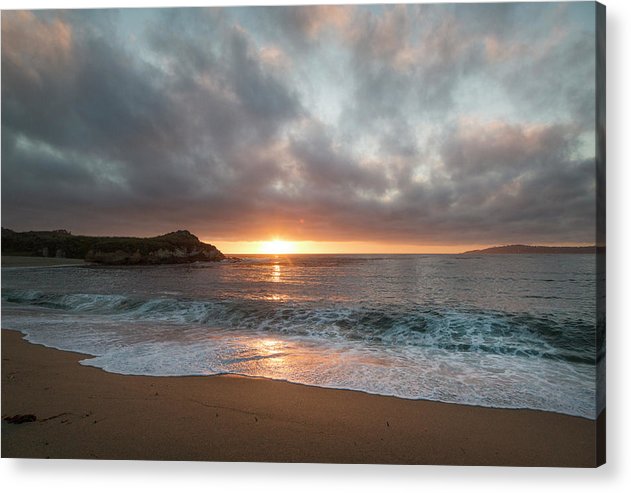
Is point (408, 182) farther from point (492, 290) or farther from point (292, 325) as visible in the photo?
point (492, 290)

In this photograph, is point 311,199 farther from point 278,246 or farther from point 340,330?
point 340,330

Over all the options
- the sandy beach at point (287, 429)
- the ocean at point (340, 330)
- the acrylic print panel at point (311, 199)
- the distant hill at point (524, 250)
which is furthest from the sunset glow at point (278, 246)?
the distant hill at point (524, 250)

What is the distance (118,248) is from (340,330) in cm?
392

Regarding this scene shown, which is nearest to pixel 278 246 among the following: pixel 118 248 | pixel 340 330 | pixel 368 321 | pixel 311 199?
pixel 311 199

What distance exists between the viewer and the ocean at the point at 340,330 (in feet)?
8.91

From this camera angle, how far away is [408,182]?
3.61 meters

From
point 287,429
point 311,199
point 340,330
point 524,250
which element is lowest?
point 287,429

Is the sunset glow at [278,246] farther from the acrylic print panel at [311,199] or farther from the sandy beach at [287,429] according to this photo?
the sandy beach at [287,429]

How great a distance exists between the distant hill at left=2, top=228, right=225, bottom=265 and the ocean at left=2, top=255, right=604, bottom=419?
13.0 inches

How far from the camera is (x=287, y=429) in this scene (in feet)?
7.18

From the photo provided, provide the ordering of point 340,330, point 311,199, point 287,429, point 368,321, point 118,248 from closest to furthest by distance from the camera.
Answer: point 287,429 < point 311,199 < point 340,330 < point 368,321 < point 118,248

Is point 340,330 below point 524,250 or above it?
below

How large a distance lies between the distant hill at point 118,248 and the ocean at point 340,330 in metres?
0.33

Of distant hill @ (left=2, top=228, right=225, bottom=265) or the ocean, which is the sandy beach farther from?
distant hill @ (left=2, top=228, right=225, bottom=265)
